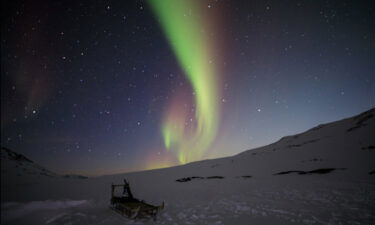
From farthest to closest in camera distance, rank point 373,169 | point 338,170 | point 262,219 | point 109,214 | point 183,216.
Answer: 1. point 338,170
2. point 373,169
3. point 109,214
4. point 183,216
5. point 262,219

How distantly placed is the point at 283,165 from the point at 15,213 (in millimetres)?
49407

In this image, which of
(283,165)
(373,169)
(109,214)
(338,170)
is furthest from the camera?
(283,165)

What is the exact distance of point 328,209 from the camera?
1494cm

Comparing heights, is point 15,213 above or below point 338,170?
above

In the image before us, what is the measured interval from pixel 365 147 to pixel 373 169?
43.9 feet

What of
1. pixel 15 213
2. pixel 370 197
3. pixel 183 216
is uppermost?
pixel 15 213

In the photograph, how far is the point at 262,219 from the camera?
13062 millimetres

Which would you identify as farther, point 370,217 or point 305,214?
point 305,214

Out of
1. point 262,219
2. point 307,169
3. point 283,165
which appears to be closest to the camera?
point 262,219

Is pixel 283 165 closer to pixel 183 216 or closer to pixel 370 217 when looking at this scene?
pixel 370 217

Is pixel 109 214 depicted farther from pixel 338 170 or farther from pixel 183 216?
pixel 338 170

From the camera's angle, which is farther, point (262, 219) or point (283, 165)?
point (283, 165)

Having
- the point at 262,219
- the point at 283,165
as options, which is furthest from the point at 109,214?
the point at 283,165

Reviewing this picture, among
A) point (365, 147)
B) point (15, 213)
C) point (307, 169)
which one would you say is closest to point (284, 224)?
point (15, 213)
